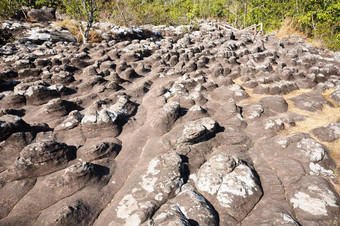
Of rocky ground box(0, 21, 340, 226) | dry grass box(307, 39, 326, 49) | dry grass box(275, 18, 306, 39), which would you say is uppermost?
dry grass box(275, 18, 306, 39)

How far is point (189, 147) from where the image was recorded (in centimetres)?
480

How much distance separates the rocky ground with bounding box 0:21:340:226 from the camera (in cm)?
336

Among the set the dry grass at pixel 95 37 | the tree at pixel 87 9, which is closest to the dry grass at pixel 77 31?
the dry grass at pixel 95 37

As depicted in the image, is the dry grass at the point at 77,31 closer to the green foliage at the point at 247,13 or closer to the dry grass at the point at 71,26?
the dry grass at the point at 71,26

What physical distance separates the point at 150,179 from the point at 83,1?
49.8ft

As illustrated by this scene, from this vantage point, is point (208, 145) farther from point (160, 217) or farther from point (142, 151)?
point (160, 217)

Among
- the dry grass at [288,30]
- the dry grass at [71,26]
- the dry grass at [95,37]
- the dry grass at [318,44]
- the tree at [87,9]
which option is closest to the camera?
the dry grass at [318,44]

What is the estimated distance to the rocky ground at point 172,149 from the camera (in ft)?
11.0

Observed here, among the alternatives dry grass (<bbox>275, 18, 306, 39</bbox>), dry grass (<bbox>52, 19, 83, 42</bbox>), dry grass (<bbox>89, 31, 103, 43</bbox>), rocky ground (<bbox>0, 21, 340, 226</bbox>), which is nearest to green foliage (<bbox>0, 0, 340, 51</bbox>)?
dry grass (<bbox>275, 18, 306, 39</bbox>)

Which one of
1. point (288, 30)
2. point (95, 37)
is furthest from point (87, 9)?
point (288, 30)

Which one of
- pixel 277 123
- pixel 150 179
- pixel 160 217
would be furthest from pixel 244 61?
pixel 160 217

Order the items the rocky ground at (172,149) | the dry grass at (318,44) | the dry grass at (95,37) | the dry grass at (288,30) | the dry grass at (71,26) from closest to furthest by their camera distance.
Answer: the rocky ground at (172,149) → the dry grass at (318,44) → the dry grass at (95,37) → the dry grass at (288,30) → the dry grass at (71,26)

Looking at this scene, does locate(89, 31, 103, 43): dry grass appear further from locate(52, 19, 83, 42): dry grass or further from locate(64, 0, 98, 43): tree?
locate(52, 19, 83, 42): dry grass

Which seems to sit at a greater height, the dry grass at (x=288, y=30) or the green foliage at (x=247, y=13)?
the green foliage at (x=247, y=13)
